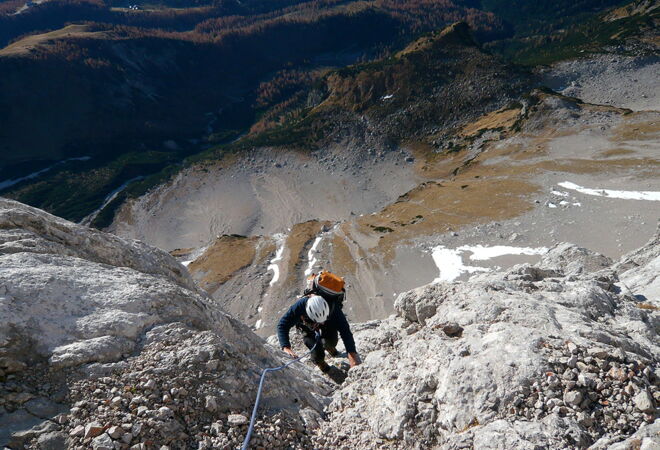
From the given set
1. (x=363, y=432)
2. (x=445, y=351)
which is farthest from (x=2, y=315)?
(x=445, y=351)

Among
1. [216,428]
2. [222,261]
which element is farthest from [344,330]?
[222,261]

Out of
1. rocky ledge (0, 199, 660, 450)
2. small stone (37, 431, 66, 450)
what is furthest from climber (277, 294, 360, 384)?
small stone (37, 431, 66, 450)

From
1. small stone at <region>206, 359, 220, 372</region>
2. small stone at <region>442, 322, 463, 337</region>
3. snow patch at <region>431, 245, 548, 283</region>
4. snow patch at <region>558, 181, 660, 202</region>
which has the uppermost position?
small stone at <region>206, 359, 220, 372</region>

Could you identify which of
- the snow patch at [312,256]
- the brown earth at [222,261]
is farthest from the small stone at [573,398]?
the brown earth at [222,261]

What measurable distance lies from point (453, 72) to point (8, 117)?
200m

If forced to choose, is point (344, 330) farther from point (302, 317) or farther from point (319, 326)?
point (302, 317)

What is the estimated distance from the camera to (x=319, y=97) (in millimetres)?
139000

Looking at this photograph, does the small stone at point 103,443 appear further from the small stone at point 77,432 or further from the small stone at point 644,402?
the small stone at point 644,402

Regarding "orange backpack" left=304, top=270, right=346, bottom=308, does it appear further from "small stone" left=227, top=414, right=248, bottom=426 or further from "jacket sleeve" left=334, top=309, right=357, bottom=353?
"small stone" left=227, top=414, right=248, bottom=426

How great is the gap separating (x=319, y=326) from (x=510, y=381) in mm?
5769

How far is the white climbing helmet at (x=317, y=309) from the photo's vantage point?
9805 mm

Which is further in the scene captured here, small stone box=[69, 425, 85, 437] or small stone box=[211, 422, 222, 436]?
small stone box=[211, 422, 222, 436]

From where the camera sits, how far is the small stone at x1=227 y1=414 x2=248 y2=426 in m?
6.13

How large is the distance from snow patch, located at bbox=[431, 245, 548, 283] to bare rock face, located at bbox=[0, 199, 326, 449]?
3696 cm
